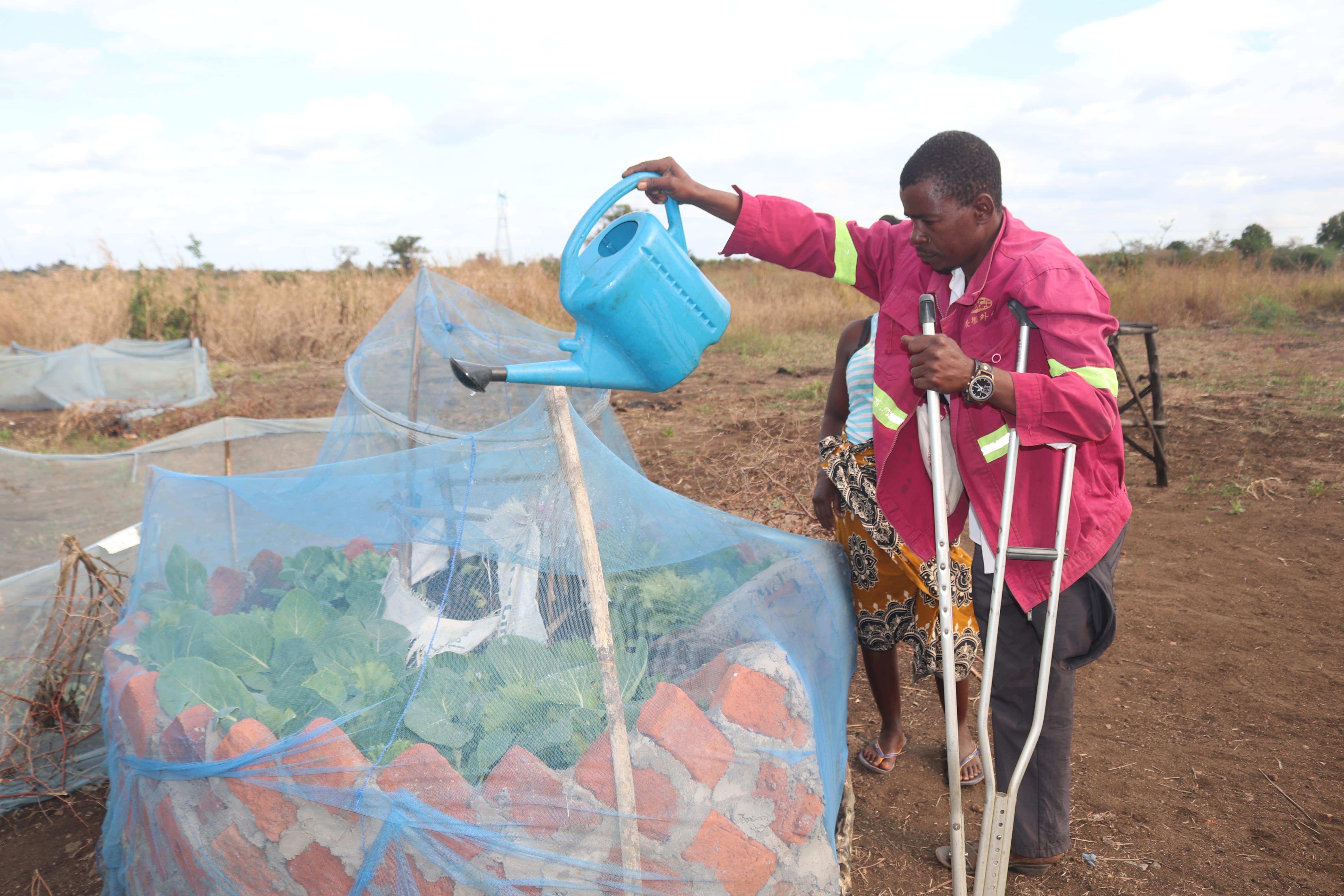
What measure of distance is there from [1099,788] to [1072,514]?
124 cm

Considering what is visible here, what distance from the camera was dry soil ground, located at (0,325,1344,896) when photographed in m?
2.24

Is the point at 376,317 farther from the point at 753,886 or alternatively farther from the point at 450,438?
the point at 753,886

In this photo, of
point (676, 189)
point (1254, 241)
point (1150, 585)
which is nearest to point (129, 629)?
point (676, 189)

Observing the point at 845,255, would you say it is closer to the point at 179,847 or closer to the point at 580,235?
the point at 580,235

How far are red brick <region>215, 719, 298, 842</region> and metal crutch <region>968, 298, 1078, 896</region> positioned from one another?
4.17ft

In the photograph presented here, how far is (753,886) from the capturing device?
62.7 inches

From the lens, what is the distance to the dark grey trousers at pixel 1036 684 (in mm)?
1924

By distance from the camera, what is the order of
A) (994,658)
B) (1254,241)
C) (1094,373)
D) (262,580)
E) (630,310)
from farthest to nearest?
1. (1254,241)
2. (262,580)
3. (994,658)
4. (1094,373)
5. (630,310)

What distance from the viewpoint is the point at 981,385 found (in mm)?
1619

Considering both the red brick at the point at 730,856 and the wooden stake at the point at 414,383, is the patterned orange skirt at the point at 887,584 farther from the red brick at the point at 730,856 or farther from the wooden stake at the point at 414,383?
the wooden stake at the point at 414,383

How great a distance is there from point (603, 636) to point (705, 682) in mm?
304

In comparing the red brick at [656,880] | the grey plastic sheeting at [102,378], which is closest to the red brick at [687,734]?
the red brick at [656,880]

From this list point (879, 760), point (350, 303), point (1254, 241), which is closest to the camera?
point (879, 760)

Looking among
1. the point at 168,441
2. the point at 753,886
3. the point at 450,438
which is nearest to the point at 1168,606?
the point at 753,886
